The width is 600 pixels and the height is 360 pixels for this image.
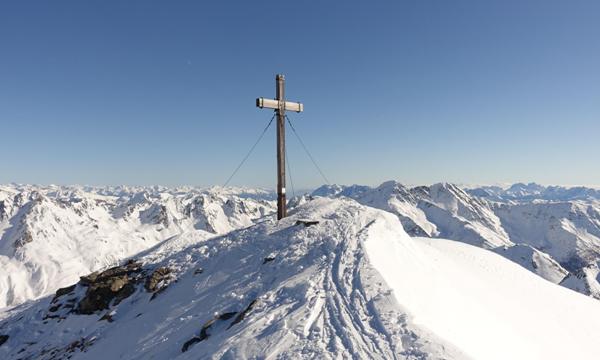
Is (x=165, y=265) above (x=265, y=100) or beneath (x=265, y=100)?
beneath

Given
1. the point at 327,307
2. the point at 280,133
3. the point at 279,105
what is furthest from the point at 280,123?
the point at 327,307

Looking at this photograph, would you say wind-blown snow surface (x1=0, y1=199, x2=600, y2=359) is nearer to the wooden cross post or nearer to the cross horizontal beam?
the wooden cross post

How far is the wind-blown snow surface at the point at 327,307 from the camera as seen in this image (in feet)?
30.1

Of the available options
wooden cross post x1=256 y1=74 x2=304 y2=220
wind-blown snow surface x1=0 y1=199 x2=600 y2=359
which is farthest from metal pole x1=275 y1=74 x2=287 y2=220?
wind-blown snow surface x1=0 y1=199 x2=600 y2=359

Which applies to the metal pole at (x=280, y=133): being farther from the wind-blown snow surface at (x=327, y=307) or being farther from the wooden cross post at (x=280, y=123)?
the wind-blown snow surface at (x=327, y=307)

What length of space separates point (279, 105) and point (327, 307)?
46.2 ft

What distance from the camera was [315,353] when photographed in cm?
822

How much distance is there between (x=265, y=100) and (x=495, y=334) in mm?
16104

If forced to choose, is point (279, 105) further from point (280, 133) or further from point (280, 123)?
point (280, 133)

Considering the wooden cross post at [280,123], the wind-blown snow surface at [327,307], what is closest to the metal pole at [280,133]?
the wooden cross post at [280,123]

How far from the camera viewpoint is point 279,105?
2169 cm

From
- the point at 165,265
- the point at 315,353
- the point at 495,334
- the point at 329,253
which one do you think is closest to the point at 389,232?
the point at 329,253

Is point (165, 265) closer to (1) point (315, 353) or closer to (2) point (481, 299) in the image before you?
(1) point (315, 353)

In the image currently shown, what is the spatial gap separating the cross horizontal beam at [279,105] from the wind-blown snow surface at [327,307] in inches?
252
